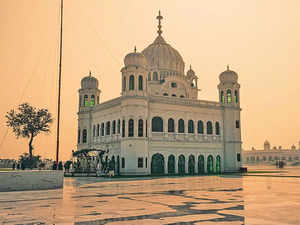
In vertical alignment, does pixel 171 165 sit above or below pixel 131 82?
below

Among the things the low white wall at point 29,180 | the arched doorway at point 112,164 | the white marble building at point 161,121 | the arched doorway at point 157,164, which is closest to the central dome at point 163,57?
the white marble building at point 161,121

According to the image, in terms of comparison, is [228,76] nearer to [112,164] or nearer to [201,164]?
[201,164]

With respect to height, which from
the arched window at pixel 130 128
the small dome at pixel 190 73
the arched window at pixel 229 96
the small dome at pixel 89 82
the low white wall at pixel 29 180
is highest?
the small dome at pixel 190 73

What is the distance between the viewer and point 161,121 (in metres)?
43.4

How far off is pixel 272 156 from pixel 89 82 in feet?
313

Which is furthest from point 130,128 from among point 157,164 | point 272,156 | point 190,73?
point 272,156

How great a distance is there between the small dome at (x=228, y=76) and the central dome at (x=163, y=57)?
7.22m

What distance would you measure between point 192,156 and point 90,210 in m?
34.6

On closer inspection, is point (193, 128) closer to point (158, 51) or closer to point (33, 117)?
point (158, 51)

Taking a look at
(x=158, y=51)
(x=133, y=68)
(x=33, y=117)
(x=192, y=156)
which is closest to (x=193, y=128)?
(x=192, y=156)

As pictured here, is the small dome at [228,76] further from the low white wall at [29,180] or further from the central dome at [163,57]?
the low white wall at [29,180]

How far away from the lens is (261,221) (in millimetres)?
9531

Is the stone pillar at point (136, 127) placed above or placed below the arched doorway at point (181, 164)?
above

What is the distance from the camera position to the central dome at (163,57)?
53.5 metres
